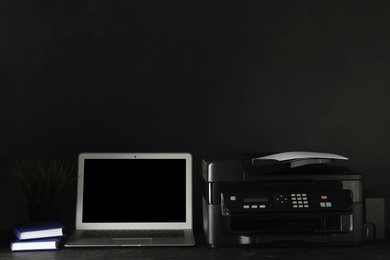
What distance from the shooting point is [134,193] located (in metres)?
2.24

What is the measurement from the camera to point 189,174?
2.27 meters

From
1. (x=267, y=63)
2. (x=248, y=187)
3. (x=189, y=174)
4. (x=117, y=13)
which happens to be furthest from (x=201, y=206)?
(x=117, y=13)

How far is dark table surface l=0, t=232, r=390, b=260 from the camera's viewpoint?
1929mm

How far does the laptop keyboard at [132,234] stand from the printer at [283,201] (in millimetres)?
173

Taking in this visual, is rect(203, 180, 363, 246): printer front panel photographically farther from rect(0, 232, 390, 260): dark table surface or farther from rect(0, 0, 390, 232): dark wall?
rect(0, 0, 390, 232): dark wall

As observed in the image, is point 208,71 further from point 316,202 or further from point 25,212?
point 25,212

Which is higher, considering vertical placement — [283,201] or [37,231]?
[283,201]

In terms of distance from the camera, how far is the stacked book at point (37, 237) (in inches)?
79.1

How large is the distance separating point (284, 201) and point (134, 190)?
59 centimetres

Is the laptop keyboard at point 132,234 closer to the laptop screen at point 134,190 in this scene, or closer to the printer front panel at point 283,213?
the laptop screen at point 134,190

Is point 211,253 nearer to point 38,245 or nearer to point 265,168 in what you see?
point 265,168

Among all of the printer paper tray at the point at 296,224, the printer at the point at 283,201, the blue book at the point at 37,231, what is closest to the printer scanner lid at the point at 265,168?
the printer at the point at 283,201

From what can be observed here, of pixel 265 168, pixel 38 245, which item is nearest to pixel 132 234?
pixel 38 245

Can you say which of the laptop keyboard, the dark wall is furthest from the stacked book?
the dark wall
